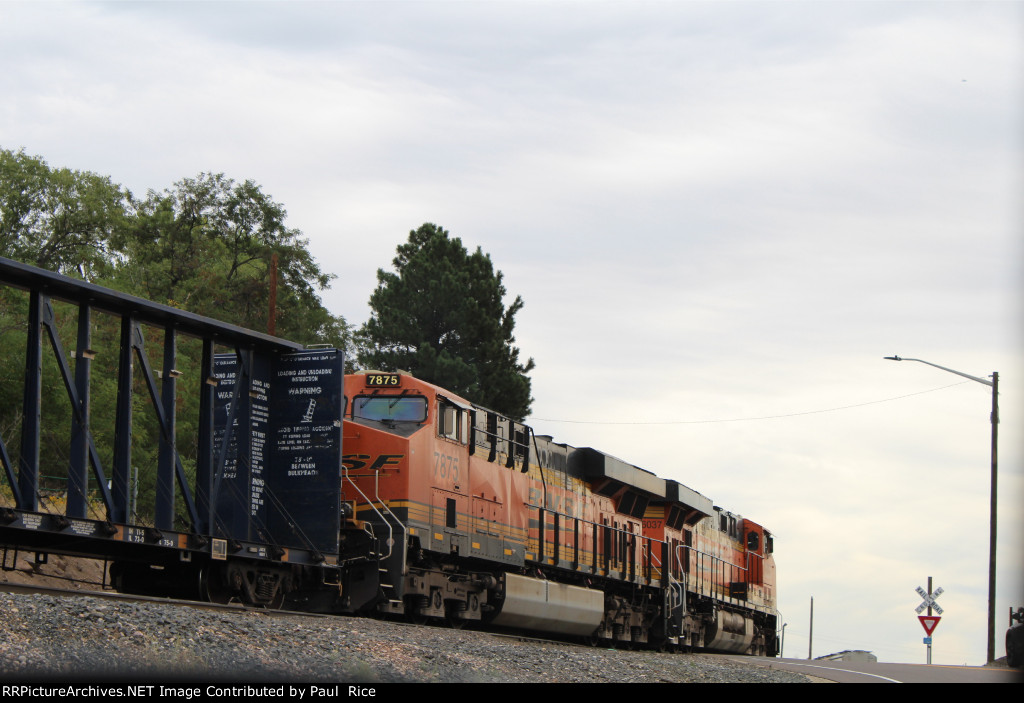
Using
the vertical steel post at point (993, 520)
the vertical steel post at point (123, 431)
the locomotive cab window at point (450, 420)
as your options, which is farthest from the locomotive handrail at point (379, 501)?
the vertical steel post at point (993, 520)

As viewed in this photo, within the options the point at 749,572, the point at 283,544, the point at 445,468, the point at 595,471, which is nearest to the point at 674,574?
the point at 595,471

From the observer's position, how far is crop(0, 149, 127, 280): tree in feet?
163

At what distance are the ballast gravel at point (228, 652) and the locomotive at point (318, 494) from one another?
1.67 m

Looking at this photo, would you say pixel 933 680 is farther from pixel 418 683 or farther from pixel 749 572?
pixel 749 572

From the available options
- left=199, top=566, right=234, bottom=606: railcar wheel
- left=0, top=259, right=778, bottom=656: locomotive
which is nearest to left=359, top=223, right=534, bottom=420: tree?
left=0, top=259, right=778, bottom=656: locomotive

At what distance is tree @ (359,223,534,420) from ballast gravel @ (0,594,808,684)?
118 ft

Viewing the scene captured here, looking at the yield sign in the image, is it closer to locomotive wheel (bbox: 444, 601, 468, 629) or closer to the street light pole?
the street light pole

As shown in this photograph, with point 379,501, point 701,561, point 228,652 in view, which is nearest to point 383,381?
point 379,501

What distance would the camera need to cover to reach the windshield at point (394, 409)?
17.5m

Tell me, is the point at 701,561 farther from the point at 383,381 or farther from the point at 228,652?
the point at 228,652

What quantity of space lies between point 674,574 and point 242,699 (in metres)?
20.2

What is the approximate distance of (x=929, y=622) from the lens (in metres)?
32.6

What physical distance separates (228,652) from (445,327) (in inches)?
1633

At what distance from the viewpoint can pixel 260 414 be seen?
→ 1595cm
